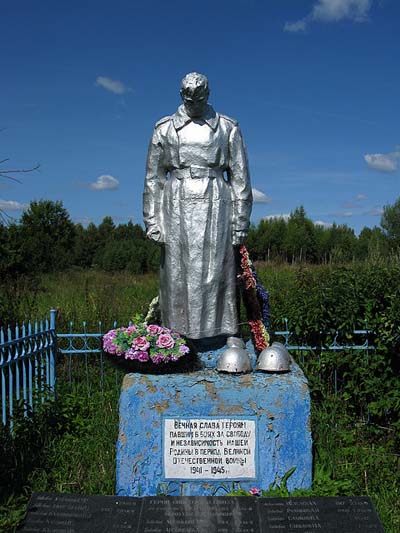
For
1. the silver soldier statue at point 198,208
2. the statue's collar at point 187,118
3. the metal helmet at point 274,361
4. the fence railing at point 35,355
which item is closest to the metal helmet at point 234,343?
the silver soldier statue at point 198,208

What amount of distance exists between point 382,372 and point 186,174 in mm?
2680

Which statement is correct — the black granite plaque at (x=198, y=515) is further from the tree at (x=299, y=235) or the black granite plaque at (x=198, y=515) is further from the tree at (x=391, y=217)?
the tree at (x=391, y=217)

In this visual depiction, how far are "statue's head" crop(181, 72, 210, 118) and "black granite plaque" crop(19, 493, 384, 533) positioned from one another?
111 inches

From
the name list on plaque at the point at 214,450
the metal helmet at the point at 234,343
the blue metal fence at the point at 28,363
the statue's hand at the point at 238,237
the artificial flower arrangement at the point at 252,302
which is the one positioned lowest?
the name list on plaque at the point at 214,450

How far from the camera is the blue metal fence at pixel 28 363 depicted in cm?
439

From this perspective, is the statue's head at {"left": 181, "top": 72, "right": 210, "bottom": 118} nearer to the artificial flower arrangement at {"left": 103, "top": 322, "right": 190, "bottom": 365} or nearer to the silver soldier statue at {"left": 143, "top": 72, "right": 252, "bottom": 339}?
the silver soldier statue at {"left": 143, "top": 72, "right": 252, "bottom": 339}

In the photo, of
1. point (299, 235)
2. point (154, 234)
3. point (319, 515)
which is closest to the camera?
point (319, 515)

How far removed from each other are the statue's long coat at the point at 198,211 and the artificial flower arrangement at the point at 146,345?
47cm

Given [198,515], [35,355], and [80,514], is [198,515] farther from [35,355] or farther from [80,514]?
[35,355]

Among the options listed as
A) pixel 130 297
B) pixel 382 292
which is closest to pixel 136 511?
pixel 382 292

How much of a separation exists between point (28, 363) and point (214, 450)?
213 centimetres

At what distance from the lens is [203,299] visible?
432 centimetres

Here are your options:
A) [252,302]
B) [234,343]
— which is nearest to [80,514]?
[234,343]

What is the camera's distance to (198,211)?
4.31m
